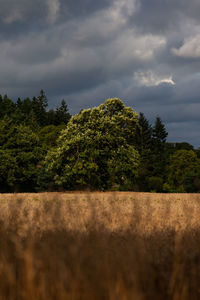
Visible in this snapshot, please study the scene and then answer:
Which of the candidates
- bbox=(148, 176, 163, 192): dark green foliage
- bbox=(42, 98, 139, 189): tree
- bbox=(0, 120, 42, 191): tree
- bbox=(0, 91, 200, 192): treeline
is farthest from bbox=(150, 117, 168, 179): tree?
bbox=(42, 98, 139, 189): tree

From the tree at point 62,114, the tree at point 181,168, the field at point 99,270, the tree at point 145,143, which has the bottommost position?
the field at point 99,270

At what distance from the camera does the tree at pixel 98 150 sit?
95.5ft

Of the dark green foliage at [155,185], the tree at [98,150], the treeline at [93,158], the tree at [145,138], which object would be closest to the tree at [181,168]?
the treeline at [93,158]

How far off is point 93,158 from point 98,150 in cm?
109

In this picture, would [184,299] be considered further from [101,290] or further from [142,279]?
[101,290]

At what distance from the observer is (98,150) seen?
28.8 meters

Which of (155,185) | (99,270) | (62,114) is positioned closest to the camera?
(99,270)

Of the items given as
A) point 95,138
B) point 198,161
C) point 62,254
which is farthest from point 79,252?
point 198,161

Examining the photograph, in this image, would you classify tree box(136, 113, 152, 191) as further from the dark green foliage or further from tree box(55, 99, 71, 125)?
tree box(55, 99, 71, 125)

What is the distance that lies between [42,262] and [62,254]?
223 millimetres

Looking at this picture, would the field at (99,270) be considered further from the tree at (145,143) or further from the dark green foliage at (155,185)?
the tree at (145,143)

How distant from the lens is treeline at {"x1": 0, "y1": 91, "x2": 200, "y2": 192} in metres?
29.3

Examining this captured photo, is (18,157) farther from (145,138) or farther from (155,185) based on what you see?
(145,138)

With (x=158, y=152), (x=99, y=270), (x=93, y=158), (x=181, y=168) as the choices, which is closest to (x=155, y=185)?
(x=181, y=168)
